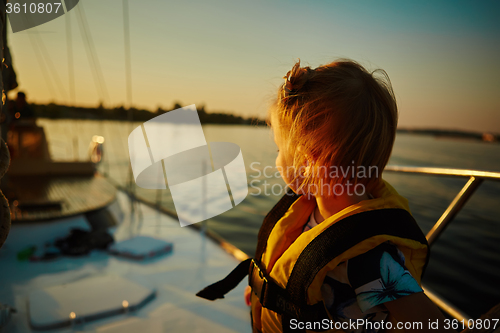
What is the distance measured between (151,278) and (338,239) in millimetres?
1801

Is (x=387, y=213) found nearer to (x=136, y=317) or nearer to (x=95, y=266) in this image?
(x=136, y=317)

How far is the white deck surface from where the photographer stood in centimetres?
155

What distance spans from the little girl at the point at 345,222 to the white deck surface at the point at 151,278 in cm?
103

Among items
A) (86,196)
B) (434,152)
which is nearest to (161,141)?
(86,196)

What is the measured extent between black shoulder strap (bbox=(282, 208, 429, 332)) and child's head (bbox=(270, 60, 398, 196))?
0.33 feet

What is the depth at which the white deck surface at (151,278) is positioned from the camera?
1.55 meters

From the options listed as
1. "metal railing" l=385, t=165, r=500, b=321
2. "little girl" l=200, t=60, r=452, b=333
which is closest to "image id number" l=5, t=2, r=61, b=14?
"little girl" l=200, t=60, r=452, b=333

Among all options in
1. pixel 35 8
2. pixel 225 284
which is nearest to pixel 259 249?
pixel 225 284

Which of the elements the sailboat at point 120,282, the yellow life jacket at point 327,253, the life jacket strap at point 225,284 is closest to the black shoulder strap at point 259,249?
the life jacket strap at point 225,284

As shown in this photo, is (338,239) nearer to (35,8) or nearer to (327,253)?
(327,253)

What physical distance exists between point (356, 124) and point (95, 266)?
2285 millimetres

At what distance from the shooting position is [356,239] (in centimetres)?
59

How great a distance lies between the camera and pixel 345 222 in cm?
63
